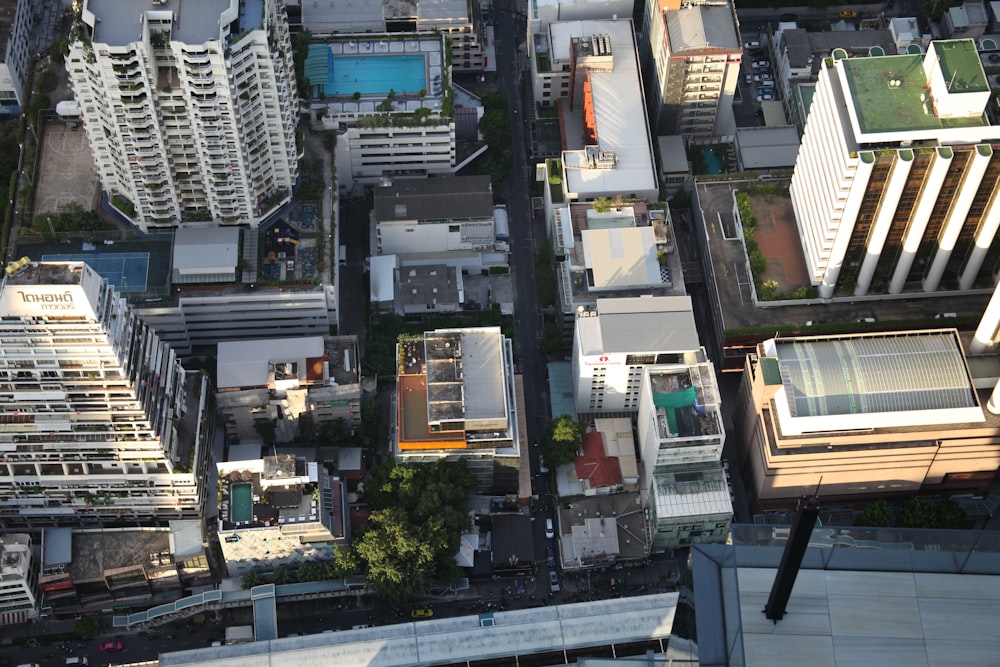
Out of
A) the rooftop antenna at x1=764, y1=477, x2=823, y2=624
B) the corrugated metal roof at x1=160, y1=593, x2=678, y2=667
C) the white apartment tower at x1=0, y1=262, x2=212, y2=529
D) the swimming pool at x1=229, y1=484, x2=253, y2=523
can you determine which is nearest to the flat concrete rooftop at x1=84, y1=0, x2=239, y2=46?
the white apartment tower at x1=0, y1=262, x2=212, y2=529

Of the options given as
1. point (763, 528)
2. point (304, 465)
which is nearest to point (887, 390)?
point (304, 465)

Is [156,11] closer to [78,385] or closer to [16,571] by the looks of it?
[78,385]

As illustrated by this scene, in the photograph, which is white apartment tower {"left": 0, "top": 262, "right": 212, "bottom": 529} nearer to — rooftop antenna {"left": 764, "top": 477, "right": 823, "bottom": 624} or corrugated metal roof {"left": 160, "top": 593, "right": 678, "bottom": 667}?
corrugated metal roof {"left": 160, "top": 593, "right": 678, "bottom": 667}

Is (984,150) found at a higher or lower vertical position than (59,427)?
higher

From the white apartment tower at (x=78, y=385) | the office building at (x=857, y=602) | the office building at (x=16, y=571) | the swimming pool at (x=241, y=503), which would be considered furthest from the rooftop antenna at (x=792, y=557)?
the office building at (x=16, y=571)

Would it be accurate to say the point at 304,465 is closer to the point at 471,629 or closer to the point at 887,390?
the point at 471,629

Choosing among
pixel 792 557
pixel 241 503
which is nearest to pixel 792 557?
pixel 792 557

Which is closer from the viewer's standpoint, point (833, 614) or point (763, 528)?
point (833, 614)
